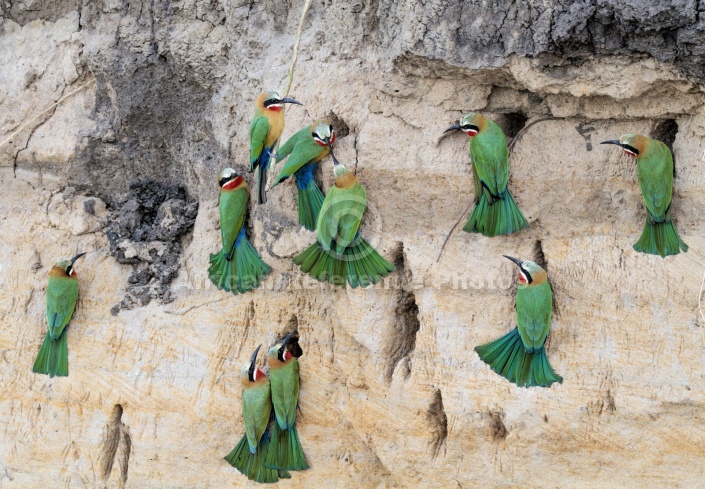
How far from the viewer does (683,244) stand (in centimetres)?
302

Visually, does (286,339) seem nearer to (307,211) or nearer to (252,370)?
(252,370)

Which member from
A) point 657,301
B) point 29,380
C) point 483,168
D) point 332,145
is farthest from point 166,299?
point 657,301

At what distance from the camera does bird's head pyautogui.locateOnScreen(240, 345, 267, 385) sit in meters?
3.42

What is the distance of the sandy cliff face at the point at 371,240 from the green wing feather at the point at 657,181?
0.10 metres

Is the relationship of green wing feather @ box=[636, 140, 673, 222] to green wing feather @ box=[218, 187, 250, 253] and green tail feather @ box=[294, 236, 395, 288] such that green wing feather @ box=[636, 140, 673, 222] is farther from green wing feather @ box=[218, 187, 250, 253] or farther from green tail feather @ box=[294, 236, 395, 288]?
green wing feather @ box=[218, 187, 250, 253]

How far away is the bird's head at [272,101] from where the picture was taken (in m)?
3.33

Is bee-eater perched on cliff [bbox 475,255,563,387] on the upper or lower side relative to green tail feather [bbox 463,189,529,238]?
lower

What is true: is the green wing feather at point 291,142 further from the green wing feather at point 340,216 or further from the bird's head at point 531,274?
the bird's head at point 531,274

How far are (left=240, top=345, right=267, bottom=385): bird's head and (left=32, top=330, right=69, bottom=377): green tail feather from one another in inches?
28.5

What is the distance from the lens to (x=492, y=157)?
3.10m

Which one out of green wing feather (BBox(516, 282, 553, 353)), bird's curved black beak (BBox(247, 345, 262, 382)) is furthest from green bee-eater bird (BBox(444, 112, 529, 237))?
bird's curved black beak (BBox(247, 345, 262, 382))

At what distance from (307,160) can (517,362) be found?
1.00 m

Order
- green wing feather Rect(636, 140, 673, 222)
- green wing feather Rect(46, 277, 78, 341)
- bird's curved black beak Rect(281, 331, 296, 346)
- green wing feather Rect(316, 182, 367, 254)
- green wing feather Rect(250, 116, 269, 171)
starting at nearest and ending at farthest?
green wing feather Rect(636, 140, 673, 222), green wing feather Rect(316, 182, 367, 254), green wing feather Rect(250, 116, 269, 171), bird's curved black beak Rect(281, 331, 296, 346), green wing feather Rect(46, 277, 78, 341)

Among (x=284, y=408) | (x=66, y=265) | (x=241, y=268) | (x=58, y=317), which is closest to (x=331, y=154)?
(x=241, y=268)
